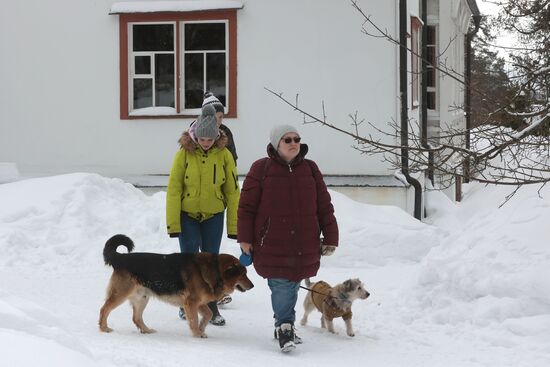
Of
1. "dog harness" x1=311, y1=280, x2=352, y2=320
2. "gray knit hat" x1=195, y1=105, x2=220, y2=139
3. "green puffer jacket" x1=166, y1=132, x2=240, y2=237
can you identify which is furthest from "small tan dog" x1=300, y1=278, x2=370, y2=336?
"gray knit hat" x1=195, y1=105, x2=220, y2=139

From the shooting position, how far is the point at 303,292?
8.45 meters

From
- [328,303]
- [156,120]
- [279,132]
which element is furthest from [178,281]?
[156,120]

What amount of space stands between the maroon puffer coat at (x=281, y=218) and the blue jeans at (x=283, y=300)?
88mm

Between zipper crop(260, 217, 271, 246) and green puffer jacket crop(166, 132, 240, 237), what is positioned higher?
green puffer jacket crop(166, 132, 240, 237)

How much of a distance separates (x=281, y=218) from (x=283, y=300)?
64 cm

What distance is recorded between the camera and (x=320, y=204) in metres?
6.45

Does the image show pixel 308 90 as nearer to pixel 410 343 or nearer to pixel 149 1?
pixel 149 1

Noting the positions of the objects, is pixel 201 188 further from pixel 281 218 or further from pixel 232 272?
pixel 281 218

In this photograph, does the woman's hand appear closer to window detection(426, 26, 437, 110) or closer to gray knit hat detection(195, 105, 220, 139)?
gray knit hat detection(195, 105, 220, 139)

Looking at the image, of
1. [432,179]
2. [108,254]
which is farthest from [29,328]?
[432,179]

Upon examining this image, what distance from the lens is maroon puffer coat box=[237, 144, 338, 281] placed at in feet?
20.4

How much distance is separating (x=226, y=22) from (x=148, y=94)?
5.82ft

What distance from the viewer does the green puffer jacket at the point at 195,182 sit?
6.97 metres

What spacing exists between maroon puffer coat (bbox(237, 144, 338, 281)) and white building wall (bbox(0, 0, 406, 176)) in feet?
21.4
